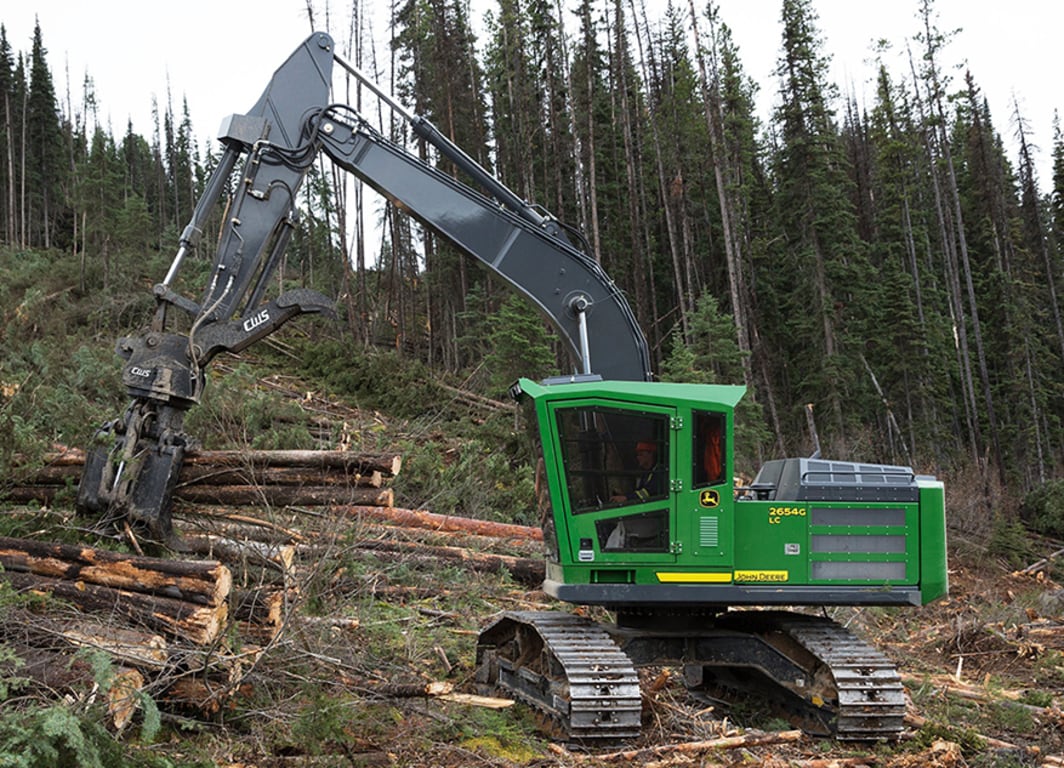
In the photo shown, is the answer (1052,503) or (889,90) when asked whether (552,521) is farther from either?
(889,90)

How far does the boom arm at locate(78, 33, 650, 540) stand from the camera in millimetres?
7664

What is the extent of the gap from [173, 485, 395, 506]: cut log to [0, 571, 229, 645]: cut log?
3.90ft

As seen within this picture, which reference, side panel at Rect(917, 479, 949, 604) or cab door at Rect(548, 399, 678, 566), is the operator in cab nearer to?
cab door at Rect(548, 399, 678, 566)

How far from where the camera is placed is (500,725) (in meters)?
6.54

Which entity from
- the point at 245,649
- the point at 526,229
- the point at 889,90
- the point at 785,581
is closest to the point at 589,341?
the point at 526,229

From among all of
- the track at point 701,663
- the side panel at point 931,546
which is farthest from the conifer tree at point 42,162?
the side panel at point 931,546

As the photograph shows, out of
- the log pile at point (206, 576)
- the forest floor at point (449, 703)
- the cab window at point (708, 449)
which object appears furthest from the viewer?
the cab window at point (708, 449)

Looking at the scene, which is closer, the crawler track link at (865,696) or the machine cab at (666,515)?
the crawler track link at (865,696)

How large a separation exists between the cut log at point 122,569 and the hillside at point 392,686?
0.99 ft

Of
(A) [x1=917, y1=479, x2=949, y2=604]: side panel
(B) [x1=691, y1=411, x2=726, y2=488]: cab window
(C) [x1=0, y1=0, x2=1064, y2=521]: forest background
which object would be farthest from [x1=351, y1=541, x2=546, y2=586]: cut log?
(C) [x1=0, y1=0, x2=1064, y2=521]: forest background

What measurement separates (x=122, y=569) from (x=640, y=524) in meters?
3.28

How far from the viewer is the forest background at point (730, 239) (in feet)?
102

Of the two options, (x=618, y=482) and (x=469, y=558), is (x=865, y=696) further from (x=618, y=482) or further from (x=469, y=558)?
(x=469, y=558)

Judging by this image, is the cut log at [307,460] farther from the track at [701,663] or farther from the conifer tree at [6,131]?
the conifer tree at [6,131]
